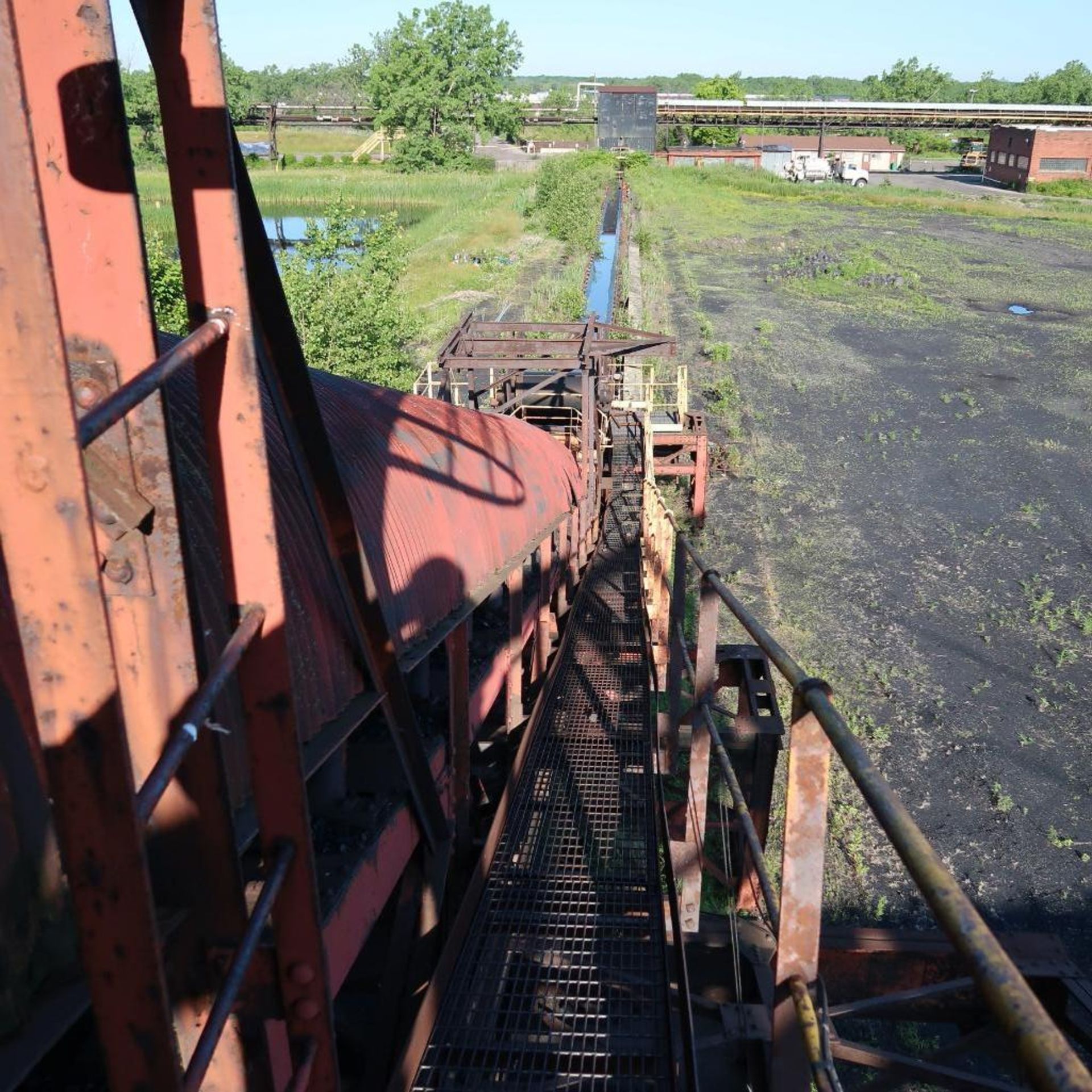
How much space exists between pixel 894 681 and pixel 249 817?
1244 cm

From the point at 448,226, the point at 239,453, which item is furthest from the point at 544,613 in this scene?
the point at 448,226

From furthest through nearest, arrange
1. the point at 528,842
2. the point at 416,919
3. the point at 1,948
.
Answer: the point at 528,842, the point at 416,919, the point at 1,948

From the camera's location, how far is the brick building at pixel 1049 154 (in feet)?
217

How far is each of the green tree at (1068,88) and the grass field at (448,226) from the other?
84036 millimetres

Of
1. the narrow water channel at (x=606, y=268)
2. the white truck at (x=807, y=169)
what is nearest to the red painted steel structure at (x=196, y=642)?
the narrow water channel at (x=606, y=268)

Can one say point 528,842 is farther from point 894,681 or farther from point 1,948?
point 894,681

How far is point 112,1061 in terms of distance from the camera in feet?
6.00

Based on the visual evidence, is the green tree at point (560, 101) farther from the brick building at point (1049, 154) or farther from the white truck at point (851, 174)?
the brick building at point (1049, 154)

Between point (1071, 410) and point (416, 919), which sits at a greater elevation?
point (416, 919)

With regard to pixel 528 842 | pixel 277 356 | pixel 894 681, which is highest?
pixel 277 356

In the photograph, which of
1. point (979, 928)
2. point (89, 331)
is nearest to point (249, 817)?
point (89, 331)

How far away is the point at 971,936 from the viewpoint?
1.50 meters

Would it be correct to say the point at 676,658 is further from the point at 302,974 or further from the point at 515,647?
the point at 302,974

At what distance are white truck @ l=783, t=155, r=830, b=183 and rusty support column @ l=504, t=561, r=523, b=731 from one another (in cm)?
7905
